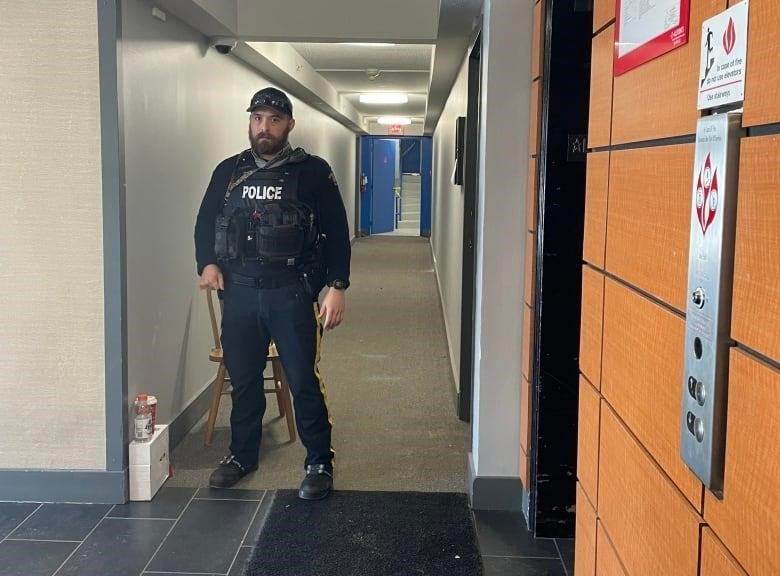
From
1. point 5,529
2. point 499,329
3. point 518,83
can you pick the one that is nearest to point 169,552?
point 5,529

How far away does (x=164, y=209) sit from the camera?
3490mm

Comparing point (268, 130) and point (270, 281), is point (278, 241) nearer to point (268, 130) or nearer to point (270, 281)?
point (270, 281)

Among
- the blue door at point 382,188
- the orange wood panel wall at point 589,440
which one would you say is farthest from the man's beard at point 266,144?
the blue door at point 382,188

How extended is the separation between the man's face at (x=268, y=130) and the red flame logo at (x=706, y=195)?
83.6 inches

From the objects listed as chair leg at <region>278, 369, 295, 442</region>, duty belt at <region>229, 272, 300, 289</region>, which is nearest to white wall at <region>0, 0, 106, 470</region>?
duty belt at <region>229, 272, 300, 289</region>

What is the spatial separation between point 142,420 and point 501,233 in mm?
1506

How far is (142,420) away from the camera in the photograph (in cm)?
299

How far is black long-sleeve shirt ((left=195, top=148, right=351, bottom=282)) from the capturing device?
3064 mm

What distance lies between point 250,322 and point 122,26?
3.87 ft

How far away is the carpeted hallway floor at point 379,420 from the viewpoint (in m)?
3.32

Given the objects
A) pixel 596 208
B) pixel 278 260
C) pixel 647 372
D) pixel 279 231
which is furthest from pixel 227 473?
pixel 647 372

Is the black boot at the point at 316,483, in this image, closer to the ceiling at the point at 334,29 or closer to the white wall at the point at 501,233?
the white wall at the point at 501,233

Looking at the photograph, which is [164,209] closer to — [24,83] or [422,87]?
[24,83]

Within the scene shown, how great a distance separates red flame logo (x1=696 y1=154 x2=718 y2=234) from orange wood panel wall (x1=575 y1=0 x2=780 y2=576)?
6cm
